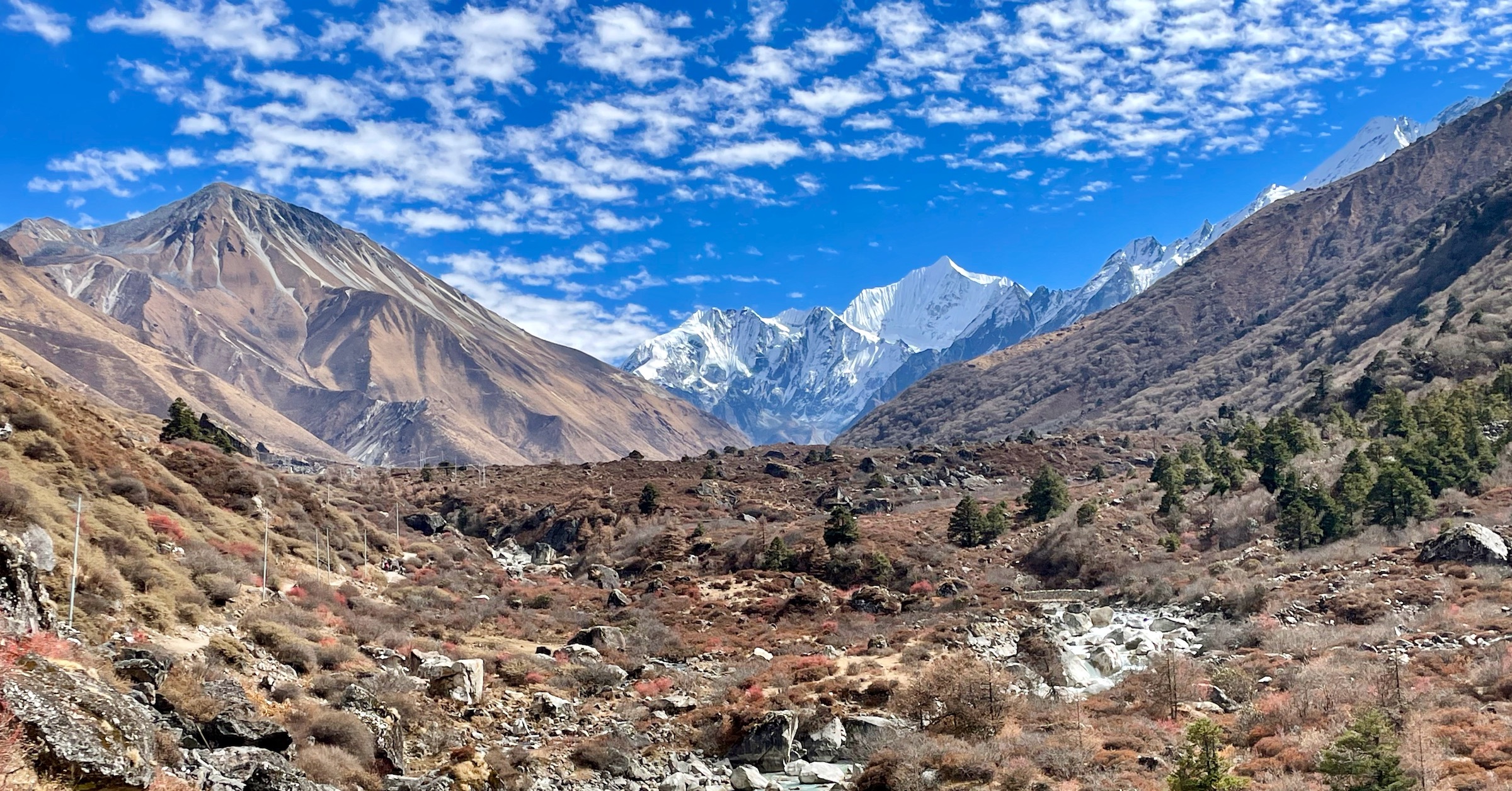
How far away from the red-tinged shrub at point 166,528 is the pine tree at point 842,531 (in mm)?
38456

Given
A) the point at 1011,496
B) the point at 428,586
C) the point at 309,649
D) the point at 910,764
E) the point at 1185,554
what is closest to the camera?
the point at 910,764

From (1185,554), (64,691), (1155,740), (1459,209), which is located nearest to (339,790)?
(64,691)

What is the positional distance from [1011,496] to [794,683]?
61544mm

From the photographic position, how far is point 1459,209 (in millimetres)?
165000

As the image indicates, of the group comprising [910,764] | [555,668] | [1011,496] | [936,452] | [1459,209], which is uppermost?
[1459,209]

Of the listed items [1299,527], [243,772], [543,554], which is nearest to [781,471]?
[543,554]

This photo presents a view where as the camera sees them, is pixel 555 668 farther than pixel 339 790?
Yes

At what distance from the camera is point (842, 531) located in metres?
61.6

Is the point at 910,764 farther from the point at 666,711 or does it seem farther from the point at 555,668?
the point at 555,668

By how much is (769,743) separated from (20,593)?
18.5m

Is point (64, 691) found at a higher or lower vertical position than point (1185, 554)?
lower

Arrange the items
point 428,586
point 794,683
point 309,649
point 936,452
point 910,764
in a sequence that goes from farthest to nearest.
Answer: point 936,452 < point 428,586 < point 794,683 < point 309,649 < point 910,764

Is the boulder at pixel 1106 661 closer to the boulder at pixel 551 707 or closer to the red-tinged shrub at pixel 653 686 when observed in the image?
the red-tinged shrub at pixel 653 686

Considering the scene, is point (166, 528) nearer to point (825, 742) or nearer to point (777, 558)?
point (825, 742)
